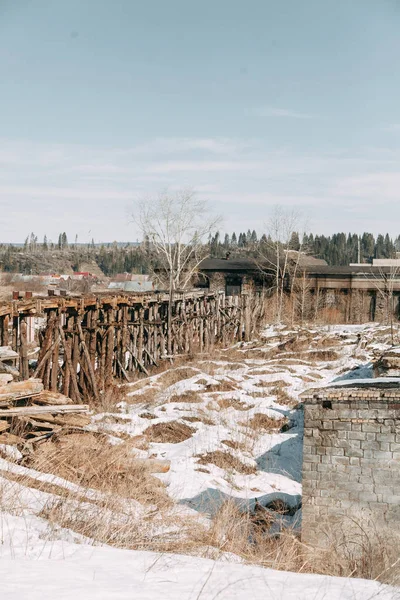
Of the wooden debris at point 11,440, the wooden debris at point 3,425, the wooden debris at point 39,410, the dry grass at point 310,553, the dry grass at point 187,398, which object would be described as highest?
the wooden debris at point 39,410

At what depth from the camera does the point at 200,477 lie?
29.6 feet

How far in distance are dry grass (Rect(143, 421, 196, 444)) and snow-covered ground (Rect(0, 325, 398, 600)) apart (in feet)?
0.19

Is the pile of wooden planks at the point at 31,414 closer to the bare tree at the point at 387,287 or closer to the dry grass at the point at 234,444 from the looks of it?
the dry grass at the point at 234,444

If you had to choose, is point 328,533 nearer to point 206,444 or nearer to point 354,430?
point 354,430

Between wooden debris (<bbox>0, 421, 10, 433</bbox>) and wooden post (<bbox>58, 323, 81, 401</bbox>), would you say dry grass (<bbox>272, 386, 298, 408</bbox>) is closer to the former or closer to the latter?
wooden post (<bbox>58, 323, 81, 401</bbox>)

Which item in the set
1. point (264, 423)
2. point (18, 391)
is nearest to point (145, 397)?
point (264, 423)

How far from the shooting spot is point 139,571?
373 cm

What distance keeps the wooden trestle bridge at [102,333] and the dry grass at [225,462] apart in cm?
454

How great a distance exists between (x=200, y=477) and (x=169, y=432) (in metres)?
2.63

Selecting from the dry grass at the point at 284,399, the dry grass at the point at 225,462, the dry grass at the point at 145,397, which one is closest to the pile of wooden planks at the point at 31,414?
the dry grass at the point at 225,462

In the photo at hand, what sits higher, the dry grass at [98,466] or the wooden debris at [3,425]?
the wooden debris at [3,425]

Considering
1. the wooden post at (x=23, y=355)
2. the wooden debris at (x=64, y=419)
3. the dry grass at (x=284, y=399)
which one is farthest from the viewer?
the dry grass at (x=284, y=399)

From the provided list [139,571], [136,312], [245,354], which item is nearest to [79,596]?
[139,571]

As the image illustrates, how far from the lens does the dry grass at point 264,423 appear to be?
12.5 meters
